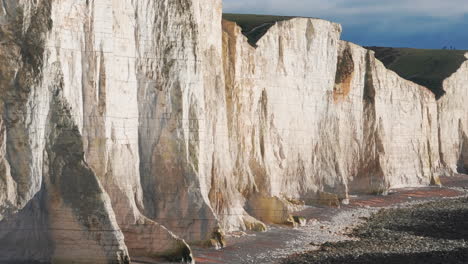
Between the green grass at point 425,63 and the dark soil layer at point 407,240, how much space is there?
79.8 feet

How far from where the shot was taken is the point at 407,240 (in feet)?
94.7

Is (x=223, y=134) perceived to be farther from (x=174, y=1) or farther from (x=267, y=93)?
(x=267, y=93)

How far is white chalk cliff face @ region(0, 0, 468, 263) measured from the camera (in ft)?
60.2

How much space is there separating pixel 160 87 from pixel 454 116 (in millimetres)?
42185

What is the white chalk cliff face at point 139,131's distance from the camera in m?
18.3

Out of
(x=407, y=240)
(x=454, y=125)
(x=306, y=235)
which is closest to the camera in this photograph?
(x=306, y=235)

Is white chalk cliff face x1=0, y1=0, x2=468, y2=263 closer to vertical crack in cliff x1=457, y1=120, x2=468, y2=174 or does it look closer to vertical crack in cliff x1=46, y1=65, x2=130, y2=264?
vertical crack in cliff x1=46, y1=65, x2=130, y2=264

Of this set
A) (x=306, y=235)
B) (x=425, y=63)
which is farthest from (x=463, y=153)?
(x=306, y=235)

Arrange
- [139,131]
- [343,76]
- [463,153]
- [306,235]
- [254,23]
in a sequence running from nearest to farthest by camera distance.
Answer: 1. [139,131]
2. [306,235]
3. [254,23]
4. [343,76]
5. [463,153]

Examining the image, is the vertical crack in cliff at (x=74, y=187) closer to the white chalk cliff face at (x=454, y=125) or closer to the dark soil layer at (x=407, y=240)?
the dark soil layer at (x=407, y=240)

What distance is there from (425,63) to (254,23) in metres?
36.9

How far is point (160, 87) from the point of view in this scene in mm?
23203

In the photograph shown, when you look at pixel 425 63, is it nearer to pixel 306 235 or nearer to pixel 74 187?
pixel 306 235

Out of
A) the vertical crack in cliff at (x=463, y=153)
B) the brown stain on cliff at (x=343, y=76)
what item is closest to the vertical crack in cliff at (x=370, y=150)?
the brown stain on cliff at (x=343, y=76)
